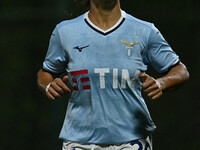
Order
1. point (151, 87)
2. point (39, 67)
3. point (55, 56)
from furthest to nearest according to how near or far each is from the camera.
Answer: point (39, 67), point (55, 56), point (151, 87)

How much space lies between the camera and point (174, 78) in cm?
305

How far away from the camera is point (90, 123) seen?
3.02m

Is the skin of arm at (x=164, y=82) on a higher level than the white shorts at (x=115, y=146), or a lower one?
higher

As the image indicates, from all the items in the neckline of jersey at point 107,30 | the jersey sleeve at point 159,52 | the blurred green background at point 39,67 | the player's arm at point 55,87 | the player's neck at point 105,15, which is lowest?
the blurred green background at point 39,67

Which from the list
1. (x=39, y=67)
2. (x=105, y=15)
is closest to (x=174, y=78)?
(x=105, y=15)

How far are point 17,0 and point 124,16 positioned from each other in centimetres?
313

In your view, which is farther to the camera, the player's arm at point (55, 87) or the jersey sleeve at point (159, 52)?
the jersey sleeve at point (159, 52)

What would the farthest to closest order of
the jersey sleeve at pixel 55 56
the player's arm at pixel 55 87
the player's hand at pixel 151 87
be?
the jersey sleeve at pixel 55 56 → the player's arm at pixel 55 87 → the player's hand at pixel 151 87

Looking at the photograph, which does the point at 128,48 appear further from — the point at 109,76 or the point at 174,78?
the point at 174,78

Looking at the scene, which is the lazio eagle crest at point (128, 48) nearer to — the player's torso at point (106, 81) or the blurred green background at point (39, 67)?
the player's torso at point (106, 81)

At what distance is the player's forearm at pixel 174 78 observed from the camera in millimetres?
2991

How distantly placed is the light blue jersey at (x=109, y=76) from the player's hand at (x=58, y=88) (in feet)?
0.46

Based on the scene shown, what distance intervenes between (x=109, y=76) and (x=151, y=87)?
0.91 ft

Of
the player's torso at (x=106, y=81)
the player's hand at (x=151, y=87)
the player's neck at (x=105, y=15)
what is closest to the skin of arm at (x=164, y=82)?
the player's hand at (x=151, y=87)
